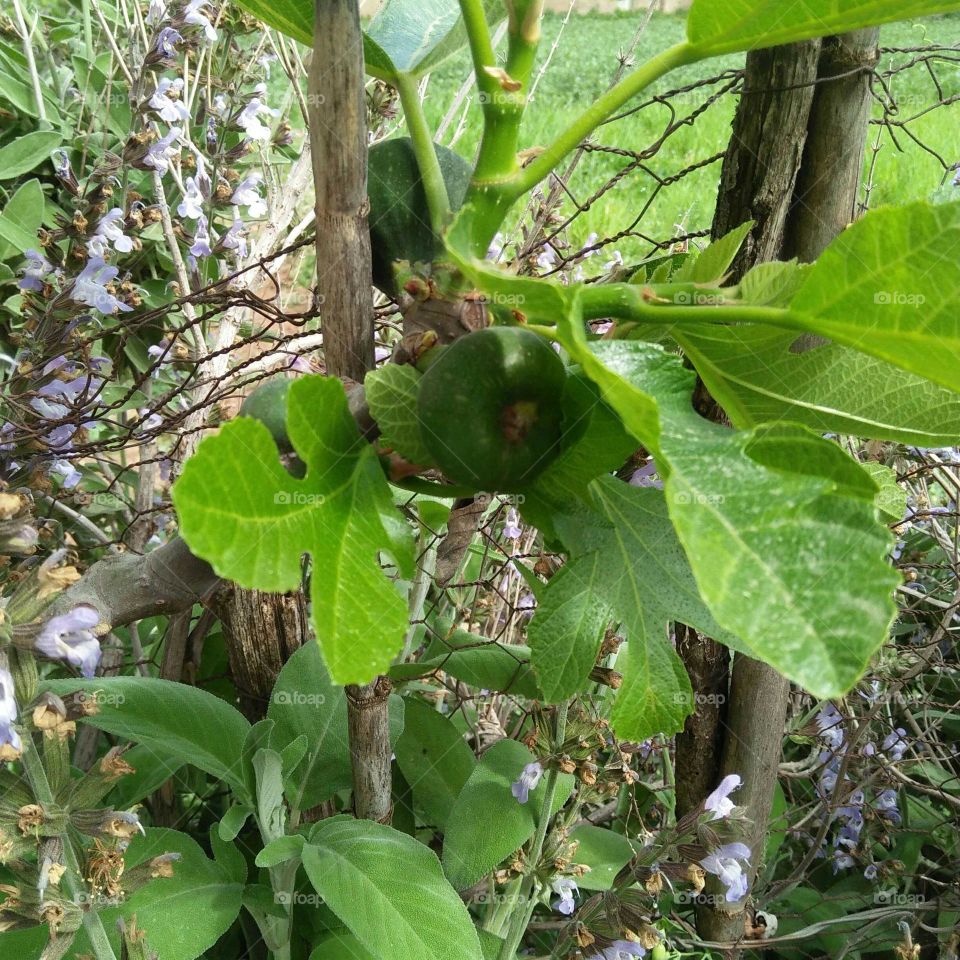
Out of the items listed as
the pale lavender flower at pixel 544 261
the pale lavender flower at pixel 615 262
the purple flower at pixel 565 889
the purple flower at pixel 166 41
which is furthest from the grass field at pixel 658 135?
the purple flower at pixel 565 889

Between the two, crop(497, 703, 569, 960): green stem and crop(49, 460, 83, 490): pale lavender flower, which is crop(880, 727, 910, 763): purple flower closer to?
crop(497, 703, 569, 960): green stem

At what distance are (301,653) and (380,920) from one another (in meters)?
0.27

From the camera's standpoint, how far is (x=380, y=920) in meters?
→ 0.65

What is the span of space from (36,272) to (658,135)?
6.66 feet

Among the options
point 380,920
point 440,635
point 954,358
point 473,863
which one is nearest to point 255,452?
point 954,358

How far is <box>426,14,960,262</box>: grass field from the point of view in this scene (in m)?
2.05

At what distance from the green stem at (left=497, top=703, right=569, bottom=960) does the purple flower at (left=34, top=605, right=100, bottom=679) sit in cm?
45

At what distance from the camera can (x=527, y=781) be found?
0.84 meters

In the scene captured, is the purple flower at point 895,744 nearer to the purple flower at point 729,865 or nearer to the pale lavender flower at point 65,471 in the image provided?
the purple flower at point 729,865

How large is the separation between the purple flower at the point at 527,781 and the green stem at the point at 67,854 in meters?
0.37

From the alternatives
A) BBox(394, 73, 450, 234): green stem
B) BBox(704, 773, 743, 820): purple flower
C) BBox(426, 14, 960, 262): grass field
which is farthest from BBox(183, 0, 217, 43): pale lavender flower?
BBox(704, 773, 743, 820): purple flower

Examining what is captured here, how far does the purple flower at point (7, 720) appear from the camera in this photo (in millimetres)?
523

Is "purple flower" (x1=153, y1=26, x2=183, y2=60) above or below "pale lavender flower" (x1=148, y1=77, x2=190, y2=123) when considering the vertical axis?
above

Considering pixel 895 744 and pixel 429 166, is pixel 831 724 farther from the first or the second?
pixel 429 166
